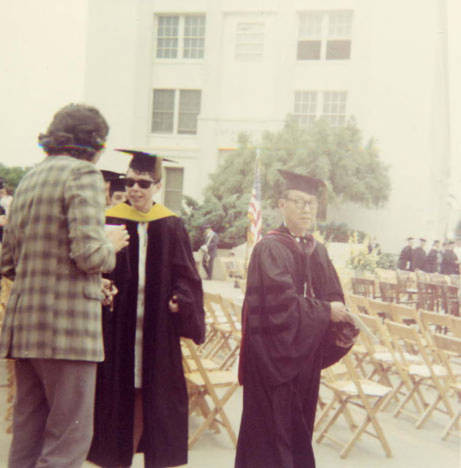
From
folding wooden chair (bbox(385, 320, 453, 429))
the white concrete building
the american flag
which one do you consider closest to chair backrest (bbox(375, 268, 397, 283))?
the american flag

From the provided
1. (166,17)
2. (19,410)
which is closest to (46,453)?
(19,410)

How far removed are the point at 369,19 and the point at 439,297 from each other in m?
15.8

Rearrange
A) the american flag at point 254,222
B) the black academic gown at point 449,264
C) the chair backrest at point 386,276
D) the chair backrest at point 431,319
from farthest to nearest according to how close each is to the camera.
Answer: the black academic gown at point 449,264, the chair backrest at point 386,276, the american flag at point 254,222, the chair backrest at point 431,319

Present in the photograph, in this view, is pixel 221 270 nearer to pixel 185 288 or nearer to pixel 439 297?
pixel 439 297

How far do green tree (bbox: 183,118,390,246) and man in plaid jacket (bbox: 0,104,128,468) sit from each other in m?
18.1

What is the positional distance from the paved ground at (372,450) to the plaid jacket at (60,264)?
1711 mm

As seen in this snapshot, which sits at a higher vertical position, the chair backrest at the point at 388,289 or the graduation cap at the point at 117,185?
the graduation cap at the point at 117,185

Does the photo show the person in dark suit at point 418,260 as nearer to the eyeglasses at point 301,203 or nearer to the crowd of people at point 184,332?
the crowd of people at point 184,332

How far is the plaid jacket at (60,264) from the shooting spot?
2.30 metres

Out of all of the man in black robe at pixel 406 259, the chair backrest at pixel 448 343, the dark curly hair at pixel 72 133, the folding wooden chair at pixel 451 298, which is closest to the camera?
the dark curly hair at pixel 72 133

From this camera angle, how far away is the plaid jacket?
7.56ft

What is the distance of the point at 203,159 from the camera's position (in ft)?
81.9

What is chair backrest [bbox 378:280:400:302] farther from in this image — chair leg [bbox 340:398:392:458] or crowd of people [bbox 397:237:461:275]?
crowd of people [bbox 397:237:461:275]

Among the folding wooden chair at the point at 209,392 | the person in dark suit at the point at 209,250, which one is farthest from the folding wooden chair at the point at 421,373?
the person in dark suit at the point at 209,250
